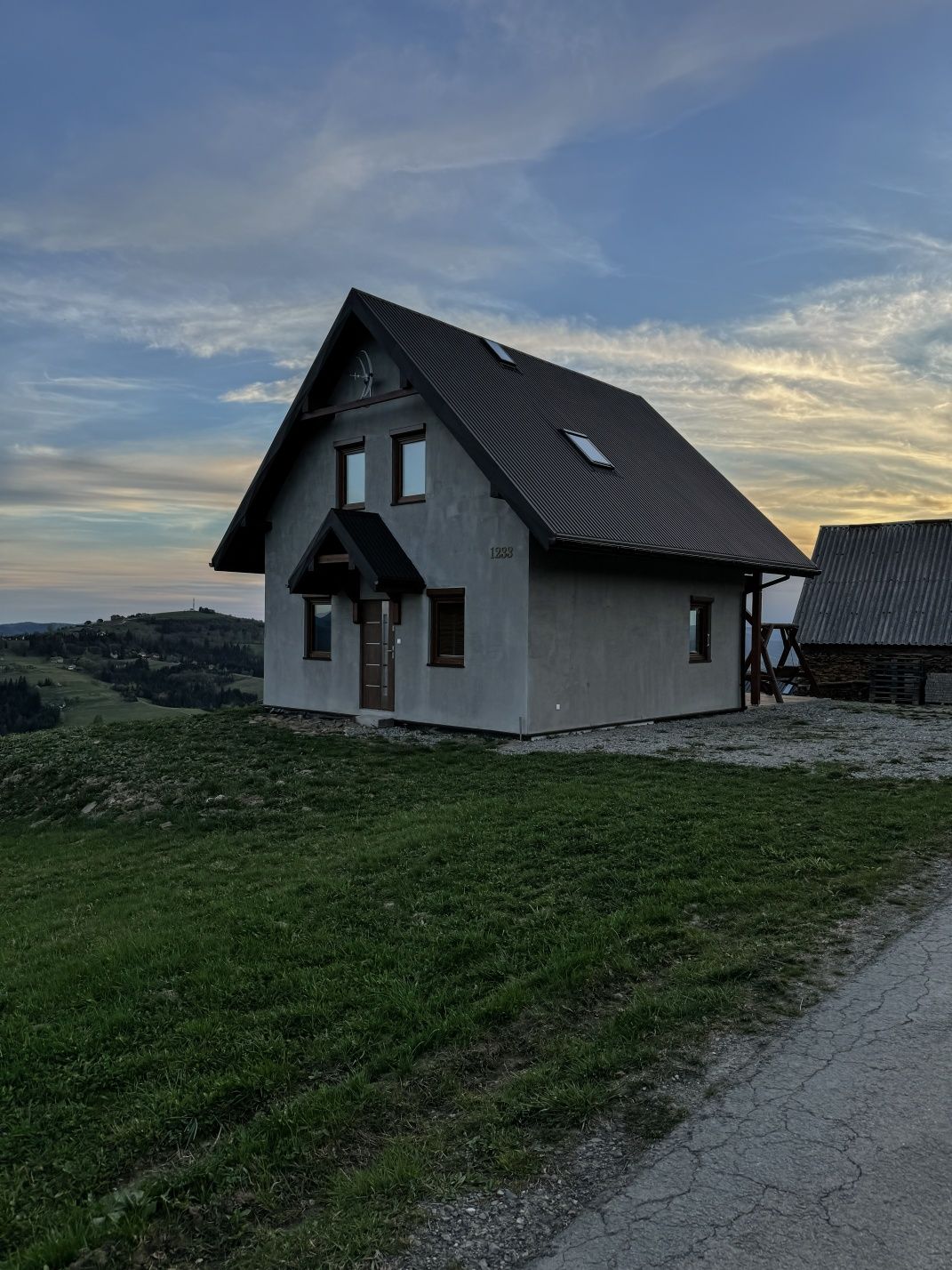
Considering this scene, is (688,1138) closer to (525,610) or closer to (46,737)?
(525,610)

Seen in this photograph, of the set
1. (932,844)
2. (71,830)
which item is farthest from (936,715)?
(71,830)

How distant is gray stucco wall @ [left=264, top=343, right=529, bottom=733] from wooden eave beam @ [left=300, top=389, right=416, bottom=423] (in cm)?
26

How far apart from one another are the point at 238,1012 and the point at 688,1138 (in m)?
2.80

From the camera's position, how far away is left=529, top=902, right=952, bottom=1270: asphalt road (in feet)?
10.1

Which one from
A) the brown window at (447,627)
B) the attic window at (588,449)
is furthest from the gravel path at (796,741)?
the attic window at (588,449)

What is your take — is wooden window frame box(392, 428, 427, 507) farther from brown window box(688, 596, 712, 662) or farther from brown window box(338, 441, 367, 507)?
brown window box(688, 596, 712, 662)

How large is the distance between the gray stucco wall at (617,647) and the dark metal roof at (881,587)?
9.25 meters

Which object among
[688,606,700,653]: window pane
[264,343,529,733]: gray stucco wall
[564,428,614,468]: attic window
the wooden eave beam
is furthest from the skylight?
[688,606,700,653]: window pane

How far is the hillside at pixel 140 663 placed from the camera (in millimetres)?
73375

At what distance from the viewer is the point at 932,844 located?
8.34 metres

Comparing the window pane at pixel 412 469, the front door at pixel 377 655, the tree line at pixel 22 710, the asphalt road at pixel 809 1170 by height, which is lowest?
the tree line at pixel 22 710

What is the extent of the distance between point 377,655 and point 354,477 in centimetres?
402

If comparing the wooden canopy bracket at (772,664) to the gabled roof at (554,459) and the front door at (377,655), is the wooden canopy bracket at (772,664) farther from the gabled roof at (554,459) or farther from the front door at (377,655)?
the front door at (377,655)

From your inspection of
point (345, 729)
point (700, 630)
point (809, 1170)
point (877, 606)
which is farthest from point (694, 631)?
point (809, 1170)
